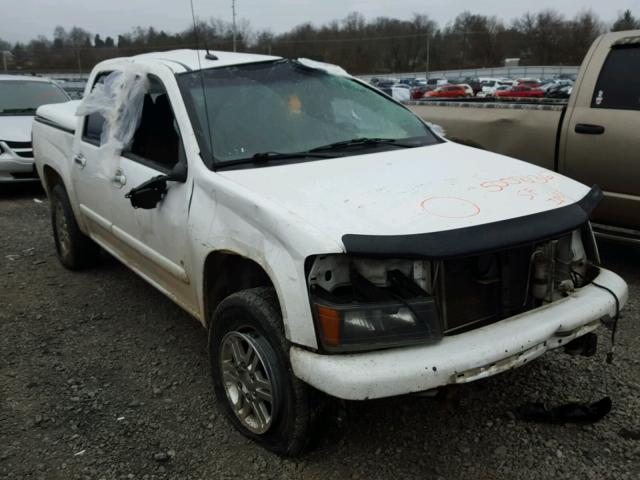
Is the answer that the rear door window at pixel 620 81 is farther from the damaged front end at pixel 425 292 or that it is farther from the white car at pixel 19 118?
the white car at pixel 19 118

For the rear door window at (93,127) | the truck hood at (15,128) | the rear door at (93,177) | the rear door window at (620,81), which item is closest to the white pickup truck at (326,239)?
the rear door at (93,177)

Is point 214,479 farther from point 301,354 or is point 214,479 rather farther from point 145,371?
point 145,371

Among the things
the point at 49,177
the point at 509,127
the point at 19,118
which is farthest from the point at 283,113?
the point at 19,118

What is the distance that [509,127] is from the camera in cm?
513

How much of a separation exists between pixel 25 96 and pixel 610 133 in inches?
351

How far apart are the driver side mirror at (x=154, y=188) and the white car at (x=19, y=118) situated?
636 centimetres

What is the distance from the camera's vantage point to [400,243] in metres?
2.17

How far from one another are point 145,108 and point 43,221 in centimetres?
429

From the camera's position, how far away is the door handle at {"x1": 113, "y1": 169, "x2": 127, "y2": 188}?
3632 millimetres

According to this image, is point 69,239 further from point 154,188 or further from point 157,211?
point 154,188

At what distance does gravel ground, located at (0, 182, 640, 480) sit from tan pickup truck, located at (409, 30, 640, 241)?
79cm

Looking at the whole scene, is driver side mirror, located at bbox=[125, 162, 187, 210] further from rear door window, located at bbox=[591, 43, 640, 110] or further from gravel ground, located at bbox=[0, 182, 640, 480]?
rear door window, located at bbox=[591, 43, 640, 110]

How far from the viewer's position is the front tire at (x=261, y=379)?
7.84 ft

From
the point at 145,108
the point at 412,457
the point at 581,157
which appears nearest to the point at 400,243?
the point at 412,457
